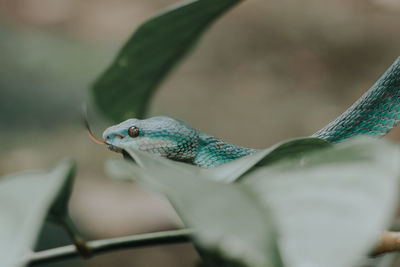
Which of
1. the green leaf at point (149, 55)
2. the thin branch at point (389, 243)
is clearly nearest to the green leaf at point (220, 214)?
the thin branch at point (389, 243)

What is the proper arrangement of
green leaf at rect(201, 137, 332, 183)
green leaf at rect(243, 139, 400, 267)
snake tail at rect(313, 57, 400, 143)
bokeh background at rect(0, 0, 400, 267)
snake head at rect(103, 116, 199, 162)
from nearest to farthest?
green leaf at rect(243, 139, 400, 267)
green leaf at rect(201, 137, 332, 183)
snake tail at rect(313, 57, 400, 143)
snake head at rect(103, 116, 199, 162)
bokeh background at rect(0, 0, 400, 267)

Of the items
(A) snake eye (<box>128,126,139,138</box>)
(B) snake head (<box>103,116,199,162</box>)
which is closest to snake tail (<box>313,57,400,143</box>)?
(B) snake head (<box>103,116,199,162</box>)

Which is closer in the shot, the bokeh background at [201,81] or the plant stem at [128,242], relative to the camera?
the plant stem at [128,242]

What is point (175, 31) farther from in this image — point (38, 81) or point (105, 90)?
point (38, 81)

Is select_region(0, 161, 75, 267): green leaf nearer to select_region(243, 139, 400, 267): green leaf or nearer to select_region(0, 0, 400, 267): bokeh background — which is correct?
select_region(243, 139, 400, 267): green leaf

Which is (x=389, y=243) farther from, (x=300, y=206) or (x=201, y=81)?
(x=201, y=81)

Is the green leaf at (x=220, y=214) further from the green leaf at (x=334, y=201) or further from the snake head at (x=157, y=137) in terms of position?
the snake head at (x=157, y=137)
